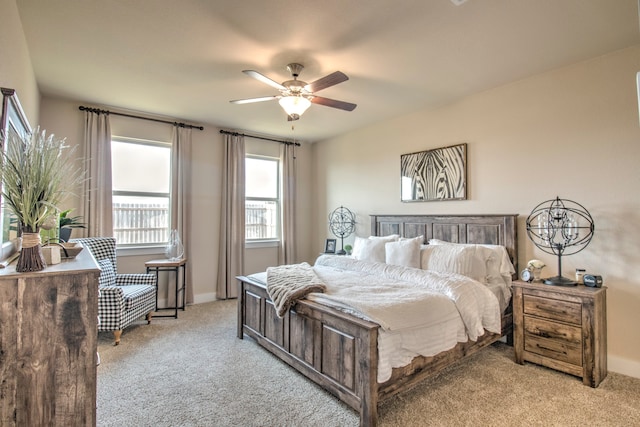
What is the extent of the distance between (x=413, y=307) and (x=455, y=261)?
1.19 m

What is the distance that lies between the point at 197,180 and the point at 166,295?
1.77 meters

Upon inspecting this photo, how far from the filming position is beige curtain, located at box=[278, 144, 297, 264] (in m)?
5.75

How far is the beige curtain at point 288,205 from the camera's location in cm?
575

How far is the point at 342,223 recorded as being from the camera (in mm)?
5449

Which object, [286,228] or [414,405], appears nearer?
[414,405]

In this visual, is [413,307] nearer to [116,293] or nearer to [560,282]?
[560,282]

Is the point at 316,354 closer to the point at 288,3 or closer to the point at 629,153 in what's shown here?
the point at 288,3

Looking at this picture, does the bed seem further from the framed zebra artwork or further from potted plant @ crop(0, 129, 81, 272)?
potted plant @ crop(0, 129, 81, 272)

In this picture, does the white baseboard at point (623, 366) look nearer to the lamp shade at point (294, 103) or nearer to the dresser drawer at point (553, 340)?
the dresser drawer at point (553, 340)

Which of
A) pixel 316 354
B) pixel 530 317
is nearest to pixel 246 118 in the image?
pixel 316 354

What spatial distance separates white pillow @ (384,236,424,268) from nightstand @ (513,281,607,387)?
0.96 meters

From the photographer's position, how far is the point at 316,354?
2424mm

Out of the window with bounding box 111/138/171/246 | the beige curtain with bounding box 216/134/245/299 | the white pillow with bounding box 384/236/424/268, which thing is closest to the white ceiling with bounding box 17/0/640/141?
the window with bounding box 111/138/171/246

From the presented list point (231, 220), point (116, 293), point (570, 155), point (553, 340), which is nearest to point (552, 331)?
point (553, 340)
